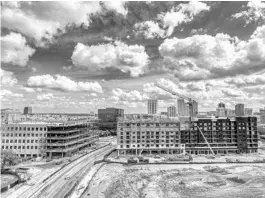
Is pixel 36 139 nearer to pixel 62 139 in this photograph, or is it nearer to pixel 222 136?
pixel 62 139

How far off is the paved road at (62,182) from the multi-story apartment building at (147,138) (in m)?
28.8

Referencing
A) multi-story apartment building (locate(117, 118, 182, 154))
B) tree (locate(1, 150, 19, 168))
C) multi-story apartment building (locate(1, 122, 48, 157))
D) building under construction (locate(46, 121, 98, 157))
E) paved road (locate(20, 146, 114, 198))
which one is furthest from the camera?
multi-story apartment building (locate(117, 118, 182, 154))

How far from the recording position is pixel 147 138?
15300 cm

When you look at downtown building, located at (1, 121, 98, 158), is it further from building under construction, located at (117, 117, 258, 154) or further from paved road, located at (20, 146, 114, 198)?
building under construction, located at (117, 117, 258, 154)

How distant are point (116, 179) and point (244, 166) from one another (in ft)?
240

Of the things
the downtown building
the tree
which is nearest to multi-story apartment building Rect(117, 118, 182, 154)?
the downtown building

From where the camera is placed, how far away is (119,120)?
15462 centimetres

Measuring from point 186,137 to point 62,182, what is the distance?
89.7 m

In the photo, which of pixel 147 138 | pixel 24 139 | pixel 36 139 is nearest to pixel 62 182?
pixel 36 139

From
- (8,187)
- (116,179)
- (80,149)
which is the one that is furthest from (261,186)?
(80,149)

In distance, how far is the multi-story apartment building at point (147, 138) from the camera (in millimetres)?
152000

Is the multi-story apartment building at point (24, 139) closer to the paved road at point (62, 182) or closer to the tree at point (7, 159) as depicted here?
the tree at point (7, 159)

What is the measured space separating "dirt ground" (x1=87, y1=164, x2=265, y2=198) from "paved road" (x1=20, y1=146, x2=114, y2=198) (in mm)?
9219

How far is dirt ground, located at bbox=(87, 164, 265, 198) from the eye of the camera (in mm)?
82844
